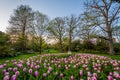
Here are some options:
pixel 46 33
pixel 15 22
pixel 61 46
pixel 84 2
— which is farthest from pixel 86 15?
pixel 15 22

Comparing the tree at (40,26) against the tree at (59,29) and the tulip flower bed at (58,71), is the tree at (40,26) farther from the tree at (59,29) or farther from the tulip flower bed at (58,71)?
the tulip flower bed at (58,71)

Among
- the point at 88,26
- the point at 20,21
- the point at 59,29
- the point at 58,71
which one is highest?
the point at 20,21

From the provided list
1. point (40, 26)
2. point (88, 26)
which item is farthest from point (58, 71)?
point (40, 26)

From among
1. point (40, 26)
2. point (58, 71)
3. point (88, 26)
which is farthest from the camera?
point (40, 26)

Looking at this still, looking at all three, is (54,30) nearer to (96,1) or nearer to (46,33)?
(46,33)

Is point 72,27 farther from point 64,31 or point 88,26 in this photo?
point 88,26

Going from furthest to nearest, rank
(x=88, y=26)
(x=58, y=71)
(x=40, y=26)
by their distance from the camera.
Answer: (x=40, y=26)
(x=88, y=26)
(x=58, y=71)

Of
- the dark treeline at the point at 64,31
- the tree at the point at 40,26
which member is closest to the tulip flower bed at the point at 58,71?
the dark treeline at the point at 64,31

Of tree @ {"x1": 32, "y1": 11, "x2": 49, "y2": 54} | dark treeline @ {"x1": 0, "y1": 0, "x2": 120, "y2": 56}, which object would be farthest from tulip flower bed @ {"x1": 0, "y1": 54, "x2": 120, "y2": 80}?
tree @ {"x1": 32, "y1": 11, "x2": 49, "y2": 54}

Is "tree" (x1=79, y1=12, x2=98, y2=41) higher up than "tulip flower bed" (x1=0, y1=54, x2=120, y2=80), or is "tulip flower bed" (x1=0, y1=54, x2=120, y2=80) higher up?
"tree" (x1=79, y1=12, x2=98, y2=41)

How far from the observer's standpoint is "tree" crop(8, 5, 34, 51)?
933 inches

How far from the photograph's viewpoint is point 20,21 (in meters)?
23.9

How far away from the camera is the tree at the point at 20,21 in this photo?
23.7 m

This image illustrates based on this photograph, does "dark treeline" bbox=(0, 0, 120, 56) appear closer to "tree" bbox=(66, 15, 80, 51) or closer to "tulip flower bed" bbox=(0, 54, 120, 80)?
"tree" bbox=(66, 15, 80, 51)
